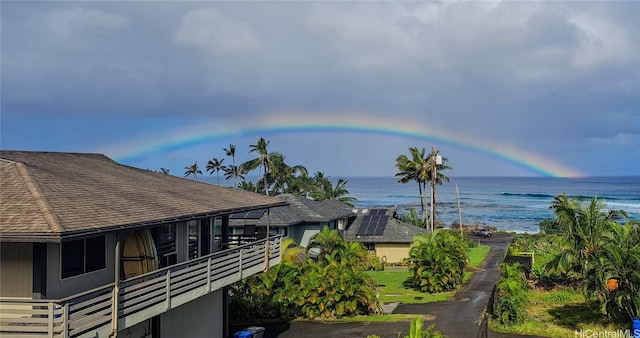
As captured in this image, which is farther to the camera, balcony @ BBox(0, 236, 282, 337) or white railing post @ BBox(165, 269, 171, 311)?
white railing post @ BBox(165, 269, 171, 311)

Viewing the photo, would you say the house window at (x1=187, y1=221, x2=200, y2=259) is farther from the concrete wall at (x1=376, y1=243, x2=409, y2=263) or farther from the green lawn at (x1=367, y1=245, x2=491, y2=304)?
the concrete wall at (x1=376, y1=243, x2=409, y2=263)

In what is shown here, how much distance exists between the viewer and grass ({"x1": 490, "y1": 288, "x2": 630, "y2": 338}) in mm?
25197

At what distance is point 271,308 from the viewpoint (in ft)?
95.2

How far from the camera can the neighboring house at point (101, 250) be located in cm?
1177

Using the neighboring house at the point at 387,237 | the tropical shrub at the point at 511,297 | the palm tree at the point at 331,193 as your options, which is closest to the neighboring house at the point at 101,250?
the tropical shrub at the point at 511,297

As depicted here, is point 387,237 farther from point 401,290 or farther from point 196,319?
point 196,319

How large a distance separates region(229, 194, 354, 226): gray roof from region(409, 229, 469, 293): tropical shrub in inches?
361

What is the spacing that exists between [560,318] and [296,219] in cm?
2226

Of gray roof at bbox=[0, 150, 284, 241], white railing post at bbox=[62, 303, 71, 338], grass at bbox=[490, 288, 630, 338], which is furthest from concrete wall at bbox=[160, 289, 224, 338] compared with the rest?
grass at bbox=[490, 288, 630, 338]

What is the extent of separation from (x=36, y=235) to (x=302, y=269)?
20523 mm

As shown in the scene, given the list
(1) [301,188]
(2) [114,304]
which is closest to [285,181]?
(1) [301,188]

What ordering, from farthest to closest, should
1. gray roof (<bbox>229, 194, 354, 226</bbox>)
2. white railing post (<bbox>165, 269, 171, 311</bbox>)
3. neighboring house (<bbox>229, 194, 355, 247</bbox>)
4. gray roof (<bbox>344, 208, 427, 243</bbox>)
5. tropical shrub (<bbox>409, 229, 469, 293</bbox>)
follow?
1. gray roof (<bbox>344, 208, 427, 243</bbox>)
2. gray roof (<bbox>229, 194, 354, 226</bbox>)
3. neighboring house (<bbox>229, 194, 355, 247</bbox>)
4. tropical shrub (<bbox>409, 229, 469, 293</bbox>)
5. white railing post (<bbox>165, 269, 171, 311</bbox>)

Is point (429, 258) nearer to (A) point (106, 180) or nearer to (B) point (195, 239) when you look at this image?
(B) point (195, 239)

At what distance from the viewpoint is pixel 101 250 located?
1533cm
